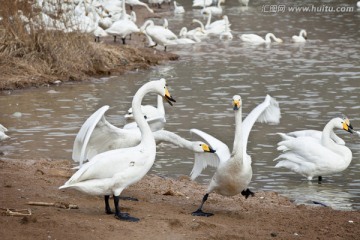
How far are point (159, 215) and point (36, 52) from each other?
11608 millimetres

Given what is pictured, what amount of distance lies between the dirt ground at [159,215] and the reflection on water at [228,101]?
3.47 ft

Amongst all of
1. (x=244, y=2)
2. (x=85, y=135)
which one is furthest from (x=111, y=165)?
(x=244, y=2)

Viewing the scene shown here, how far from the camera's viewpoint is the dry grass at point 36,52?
18.8 metres

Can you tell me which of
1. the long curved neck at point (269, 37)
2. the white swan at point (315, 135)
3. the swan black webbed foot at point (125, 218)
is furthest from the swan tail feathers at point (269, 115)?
the long curved neck at point (269, 37)

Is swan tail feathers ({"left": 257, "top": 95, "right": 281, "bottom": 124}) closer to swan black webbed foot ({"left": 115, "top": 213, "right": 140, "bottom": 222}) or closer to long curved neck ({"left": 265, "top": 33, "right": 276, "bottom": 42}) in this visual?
swan black webbed foot ({"left": 115, "top": 213, "right": 140, "bottom": 222})

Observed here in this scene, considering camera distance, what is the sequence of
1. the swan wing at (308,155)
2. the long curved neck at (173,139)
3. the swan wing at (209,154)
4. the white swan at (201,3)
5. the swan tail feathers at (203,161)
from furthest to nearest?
1. the white swan at (201,3)
2. the swan wing at (308,155)
3. the swan tail feathers at (203,161)
4. the long curved neck at (173,139)
5. the swan wing at (209,154)

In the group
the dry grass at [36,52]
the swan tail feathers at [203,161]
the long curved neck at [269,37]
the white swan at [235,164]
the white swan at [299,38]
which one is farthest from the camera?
the long curved neck at [269,37]

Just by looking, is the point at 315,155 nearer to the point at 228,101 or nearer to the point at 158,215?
the point at 158,215

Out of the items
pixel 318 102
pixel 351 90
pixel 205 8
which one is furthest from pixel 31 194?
pixel 205 8

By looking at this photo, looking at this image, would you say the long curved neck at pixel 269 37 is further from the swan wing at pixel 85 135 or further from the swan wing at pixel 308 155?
the swan wing at pixel 85 135

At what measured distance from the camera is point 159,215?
27.1ft

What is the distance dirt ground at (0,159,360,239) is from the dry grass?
27.1 ft

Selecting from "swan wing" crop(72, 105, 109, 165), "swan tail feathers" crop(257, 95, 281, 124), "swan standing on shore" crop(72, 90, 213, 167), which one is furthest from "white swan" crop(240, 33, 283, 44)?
"swan wing" crop(72, 105, 109, 165)

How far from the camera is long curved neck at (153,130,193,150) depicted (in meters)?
9.14
